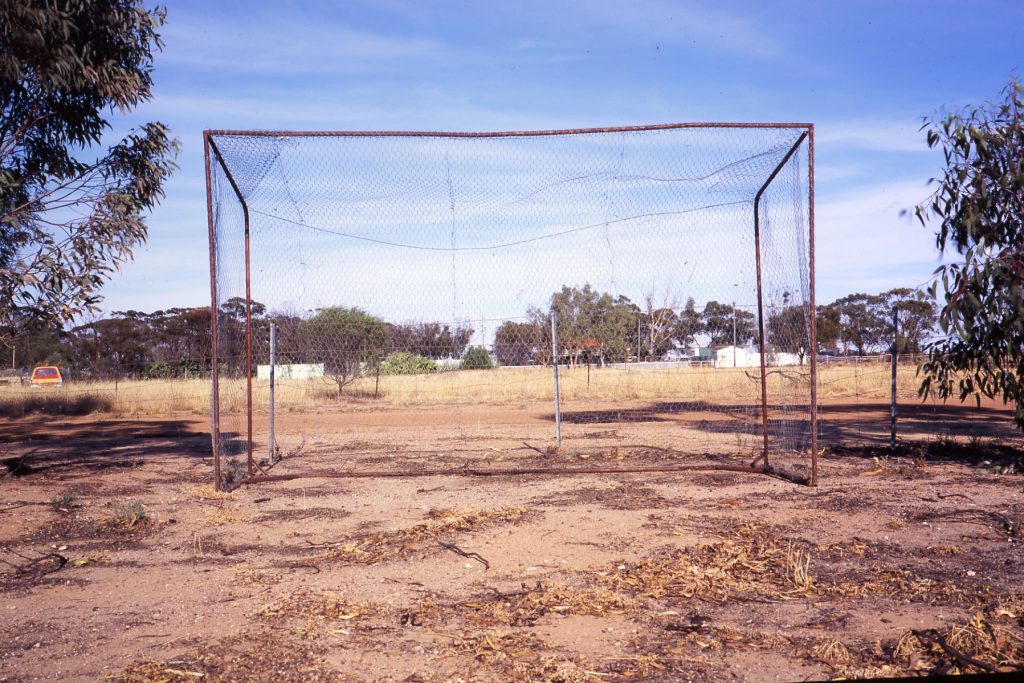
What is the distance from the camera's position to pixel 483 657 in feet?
12.8

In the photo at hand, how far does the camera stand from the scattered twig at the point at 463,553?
562cm

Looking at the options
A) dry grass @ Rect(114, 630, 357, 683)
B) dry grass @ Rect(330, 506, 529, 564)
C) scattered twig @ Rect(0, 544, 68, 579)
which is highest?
dry grass @ Rect(330, 506, 529, 564)

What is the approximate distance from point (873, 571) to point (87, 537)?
5.83 meters

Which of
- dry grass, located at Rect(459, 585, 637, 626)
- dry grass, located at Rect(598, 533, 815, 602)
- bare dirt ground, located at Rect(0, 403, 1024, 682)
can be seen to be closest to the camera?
bare dirt ground, located at Rect(0, 403, 1024, 682)

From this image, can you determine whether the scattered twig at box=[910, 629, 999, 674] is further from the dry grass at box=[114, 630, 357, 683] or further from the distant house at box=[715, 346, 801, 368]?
the distant house at box=[715, 346, 801, 368]

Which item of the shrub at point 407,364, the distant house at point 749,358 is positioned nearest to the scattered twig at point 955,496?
the distant house at point 749,358

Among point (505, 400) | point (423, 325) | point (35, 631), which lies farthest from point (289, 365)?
point (505, 400)

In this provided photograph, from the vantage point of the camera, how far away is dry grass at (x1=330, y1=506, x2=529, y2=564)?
5877 mm

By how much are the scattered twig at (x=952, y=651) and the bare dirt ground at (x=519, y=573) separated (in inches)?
0.6

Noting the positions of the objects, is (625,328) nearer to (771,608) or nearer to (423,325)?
(423,325)

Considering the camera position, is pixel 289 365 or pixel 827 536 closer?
pixel 827 536

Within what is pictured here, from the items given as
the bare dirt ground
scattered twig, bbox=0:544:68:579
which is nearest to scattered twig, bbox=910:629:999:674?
the bare dirt ground

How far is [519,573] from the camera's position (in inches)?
212

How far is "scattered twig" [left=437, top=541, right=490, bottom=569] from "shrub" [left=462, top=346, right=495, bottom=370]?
14.4ft
